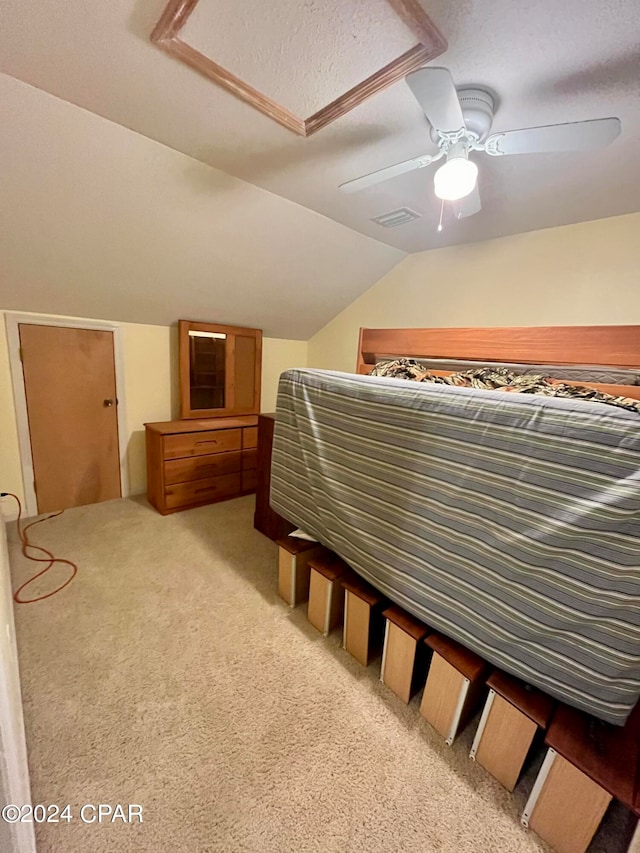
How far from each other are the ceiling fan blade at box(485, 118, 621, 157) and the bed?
0.88 metres

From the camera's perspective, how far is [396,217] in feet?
7.68

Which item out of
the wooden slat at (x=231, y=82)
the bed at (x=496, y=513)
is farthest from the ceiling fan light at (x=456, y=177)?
the bed at (x=496, y=513)

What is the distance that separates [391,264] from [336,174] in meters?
1.43

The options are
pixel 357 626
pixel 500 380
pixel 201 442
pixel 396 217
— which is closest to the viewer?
pixel 357 626

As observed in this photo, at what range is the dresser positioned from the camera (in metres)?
2.84

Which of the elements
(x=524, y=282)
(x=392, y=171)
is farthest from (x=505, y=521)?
(x=524, y=282)

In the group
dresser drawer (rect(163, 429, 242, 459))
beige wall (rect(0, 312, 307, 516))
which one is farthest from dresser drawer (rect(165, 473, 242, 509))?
beige wall (rect(0, 312, 307, 516))

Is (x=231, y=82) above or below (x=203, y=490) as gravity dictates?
above

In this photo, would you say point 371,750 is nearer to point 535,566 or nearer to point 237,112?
point 535,566

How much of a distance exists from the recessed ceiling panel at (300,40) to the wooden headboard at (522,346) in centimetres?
154

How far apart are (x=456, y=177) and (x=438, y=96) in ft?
0.94

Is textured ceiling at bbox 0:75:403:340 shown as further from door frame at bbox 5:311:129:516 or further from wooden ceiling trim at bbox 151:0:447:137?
wooden ceiling trim at bbox 151:0:447:137

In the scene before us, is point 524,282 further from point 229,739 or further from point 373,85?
point 229,739

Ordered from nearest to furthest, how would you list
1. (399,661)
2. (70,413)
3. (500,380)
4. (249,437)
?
(399,661) → (500,380) → (70,413) → (249,437)
